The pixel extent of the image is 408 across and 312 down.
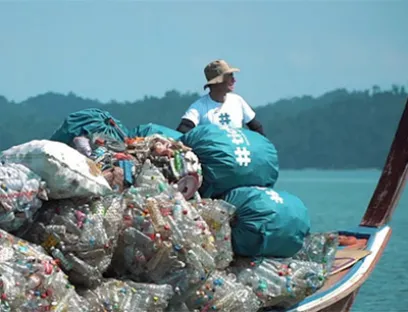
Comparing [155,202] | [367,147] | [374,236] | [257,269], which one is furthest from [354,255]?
[367,147]

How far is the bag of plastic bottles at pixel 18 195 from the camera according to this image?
4.77 meters

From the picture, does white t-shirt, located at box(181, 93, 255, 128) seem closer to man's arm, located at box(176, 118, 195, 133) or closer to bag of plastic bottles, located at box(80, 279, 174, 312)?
man's arm, located at box(176, 118, 195, 133)

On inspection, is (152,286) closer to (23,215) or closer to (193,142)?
(23,215)

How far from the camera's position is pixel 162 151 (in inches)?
225

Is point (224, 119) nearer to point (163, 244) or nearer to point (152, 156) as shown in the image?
point (152, 156)

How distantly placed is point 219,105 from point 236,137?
0.82m

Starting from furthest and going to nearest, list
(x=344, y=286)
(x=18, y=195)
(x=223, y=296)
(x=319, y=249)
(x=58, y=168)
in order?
1. (x=344, y=286)
2. (x=319, y=249)
3. (x=223, y=296)
4. (x=58, y=168)
5. (x=18, y=195)

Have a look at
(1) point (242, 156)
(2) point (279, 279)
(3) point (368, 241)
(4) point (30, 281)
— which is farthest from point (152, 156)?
(3) point (368, 241)

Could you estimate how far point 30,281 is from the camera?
4652 mm

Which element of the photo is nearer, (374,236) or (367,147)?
(374,236)

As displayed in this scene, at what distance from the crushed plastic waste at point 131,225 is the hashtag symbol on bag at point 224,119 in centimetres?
59

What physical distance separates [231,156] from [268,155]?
291 millimetres

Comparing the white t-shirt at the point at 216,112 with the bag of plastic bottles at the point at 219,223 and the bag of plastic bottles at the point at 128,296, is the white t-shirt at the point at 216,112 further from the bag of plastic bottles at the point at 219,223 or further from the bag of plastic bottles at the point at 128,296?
the bag of plastic bottles at the point at 128,296

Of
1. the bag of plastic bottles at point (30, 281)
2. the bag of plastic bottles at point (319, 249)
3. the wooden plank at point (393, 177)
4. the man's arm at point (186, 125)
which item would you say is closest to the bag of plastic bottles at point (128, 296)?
the bag of plastic bottles at point (30, 281)
